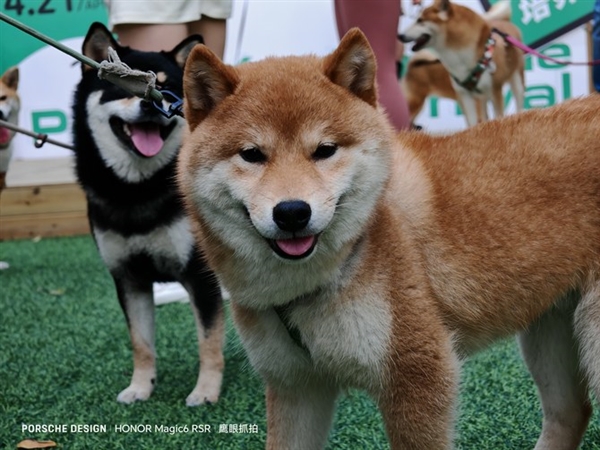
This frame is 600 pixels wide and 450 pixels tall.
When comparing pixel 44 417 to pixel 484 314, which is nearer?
pixel 484 314

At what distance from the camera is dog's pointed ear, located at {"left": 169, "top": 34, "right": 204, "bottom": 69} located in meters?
2.77

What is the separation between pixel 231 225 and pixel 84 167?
4.92 ft

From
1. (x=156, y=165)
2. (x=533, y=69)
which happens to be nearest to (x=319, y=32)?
(x=533, y=69)

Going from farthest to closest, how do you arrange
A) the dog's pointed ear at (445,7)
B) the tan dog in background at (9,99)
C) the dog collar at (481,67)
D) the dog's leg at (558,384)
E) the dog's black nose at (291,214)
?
the dog's pointed ear at (445,7), the dog collar at (481,67), the tan dog in background at (9,99), the dog's leg at (558,384), the dog's black nose at (291,214)

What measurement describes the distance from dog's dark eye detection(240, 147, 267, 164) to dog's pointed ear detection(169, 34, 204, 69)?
4.48 ft

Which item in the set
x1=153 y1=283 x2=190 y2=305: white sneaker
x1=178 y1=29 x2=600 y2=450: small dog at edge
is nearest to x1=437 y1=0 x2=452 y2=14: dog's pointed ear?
x1=153 y1=283 x2=190 y2=305: white sneaker

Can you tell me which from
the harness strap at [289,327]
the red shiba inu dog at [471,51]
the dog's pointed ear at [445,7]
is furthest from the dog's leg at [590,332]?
the dog's pointed ear at [445,7]

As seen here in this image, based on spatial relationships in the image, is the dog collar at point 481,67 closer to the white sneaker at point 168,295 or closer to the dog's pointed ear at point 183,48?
the white sneaker at point 168,295

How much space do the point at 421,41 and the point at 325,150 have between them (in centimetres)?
558

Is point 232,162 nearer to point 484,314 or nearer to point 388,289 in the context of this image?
point 388,289

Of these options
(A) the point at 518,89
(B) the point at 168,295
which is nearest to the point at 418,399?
(B) the point at 168,295

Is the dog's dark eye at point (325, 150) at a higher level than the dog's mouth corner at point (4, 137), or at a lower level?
higher

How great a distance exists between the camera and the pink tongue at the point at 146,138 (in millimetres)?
2787

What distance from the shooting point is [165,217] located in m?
2.70
